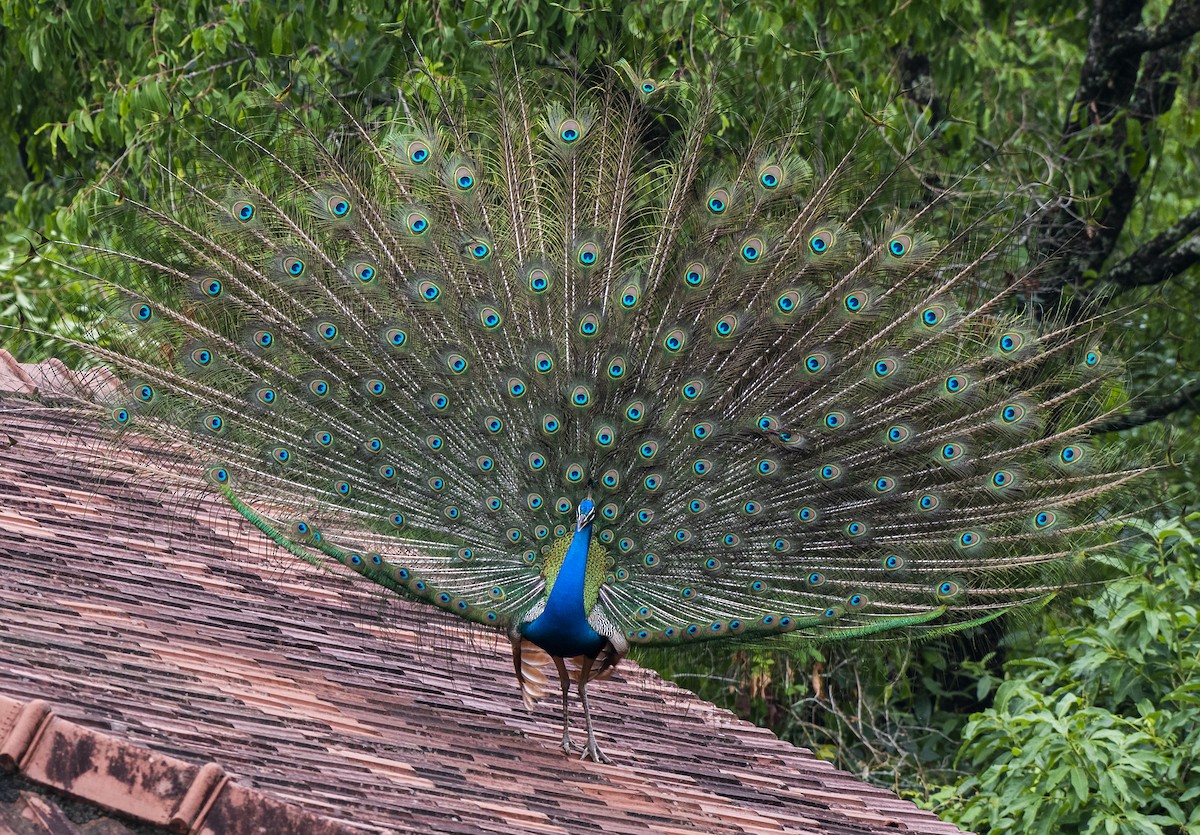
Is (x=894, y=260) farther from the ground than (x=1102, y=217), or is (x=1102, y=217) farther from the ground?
(x=1102, y=217)

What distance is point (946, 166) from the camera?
9023 millimetres

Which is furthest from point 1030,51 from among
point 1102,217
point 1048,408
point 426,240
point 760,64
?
point 426,240

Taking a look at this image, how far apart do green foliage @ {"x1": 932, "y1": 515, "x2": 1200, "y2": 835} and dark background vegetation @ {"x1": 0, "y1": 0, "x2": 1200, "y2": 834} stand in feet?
0.06

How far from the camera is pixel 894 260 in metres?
6.02

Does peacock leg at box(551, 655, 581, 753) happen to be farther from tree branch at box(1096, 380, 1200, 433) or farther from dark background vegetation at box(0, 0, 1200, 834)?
tree branch at box(1096, 380, 1200, 433)

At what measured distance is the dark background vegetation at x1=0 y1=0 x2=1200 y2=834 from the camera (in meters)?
7.18

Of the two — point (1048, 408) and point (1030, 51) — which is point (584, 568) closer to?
point (1048, 408)

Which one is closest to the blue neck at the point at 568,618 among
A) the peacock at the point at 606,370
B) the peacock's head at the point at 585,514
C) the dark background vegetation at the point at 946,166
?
the peacock's head at the point at 585,514

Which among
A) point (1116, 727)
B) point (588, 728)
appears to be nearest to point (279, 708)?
point (588, 728)

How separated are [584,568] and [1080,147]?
5538mm

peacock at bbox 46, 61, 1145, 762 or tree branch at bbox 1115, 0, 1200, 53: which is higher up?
tree branch at bbox 1115, 0, 1200, 53

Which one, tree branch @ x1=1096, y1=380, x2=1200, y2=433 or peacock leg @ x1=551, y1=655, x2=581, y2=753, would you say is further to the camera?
tree branch @ x1=1096, y1=380, x2=1200, y2=433

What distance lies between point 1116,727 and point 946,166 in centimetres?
323

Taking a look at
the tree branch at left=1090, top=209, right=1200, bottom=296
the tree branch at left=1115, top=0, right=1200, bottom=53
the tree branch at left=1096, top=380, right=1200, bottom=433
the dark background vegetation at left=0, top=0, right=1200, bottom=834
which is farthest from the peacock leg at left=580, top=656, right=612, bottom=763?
the tree branch at left=1115, top=0, right=1200, bottom=53
